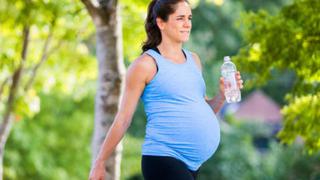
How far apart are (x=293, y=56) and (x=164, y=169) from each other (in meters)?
3.51

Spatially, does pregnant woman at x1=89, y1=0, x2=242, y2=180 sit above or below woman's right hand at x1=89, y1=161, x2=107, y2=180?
above

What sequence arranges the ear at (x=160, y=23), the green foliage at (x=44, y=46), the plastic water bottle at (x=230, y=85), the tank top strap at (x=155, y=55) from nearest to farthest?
1. the tank top strap at (x=155, y=55)
2. the ear at (x=160, y=23)
3. the plastic water bottle at (x=230, y=85)
4. the green foliage at (x=44, y=46)

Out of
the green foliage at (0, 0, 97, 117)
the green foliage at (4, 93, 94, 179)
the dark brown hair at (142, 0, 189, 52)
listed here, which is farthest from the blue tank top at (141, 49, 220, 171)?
the green foliage at (4, 93, 94, 179)

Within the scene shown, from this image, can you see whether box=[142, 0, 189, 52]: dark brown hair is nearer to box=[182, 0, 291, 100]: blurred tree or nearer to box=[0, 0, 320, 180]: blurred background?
box=[0, 0, 320, 180]: blurred background

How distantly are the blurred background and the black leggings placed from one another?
323cm

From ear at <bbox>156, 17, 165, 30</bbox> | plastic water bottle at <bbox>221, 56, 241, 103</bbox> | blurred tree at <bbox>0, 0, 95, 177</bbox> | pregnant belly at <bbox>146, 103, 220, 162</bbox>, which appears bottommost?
blurred tree at <bbox>0, 0, 95, 177</bbox>

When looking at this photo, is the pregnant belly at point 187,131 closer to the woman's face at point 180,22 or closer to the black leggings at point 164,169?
the black leggings at point 164,169

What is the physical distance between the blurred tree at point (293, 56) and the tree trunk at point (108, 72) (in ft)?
3.59

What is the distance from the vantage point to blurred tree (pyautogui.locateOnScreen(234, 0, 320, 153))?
886 centimetres

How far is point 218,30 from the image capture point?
49312 mm

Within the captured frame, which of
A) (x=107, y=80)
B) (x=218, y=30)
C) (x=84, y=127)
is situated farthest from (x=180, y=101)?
(x=218, y=30)

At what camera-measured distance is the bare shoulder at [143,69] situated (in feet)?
19.3

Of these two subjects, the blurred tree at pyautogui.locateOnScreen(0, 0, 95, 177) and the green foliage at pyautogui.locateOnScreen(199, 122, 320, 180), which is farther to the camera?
the green foliage at pyautogui.locateOnScreen(199, 122, 320, 180)

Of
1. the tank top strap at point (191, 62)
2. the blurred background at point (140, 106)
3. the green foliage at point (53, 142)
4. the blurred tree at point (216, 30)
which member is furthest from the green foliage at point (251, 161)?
the tank top strap at point (191, 62)
